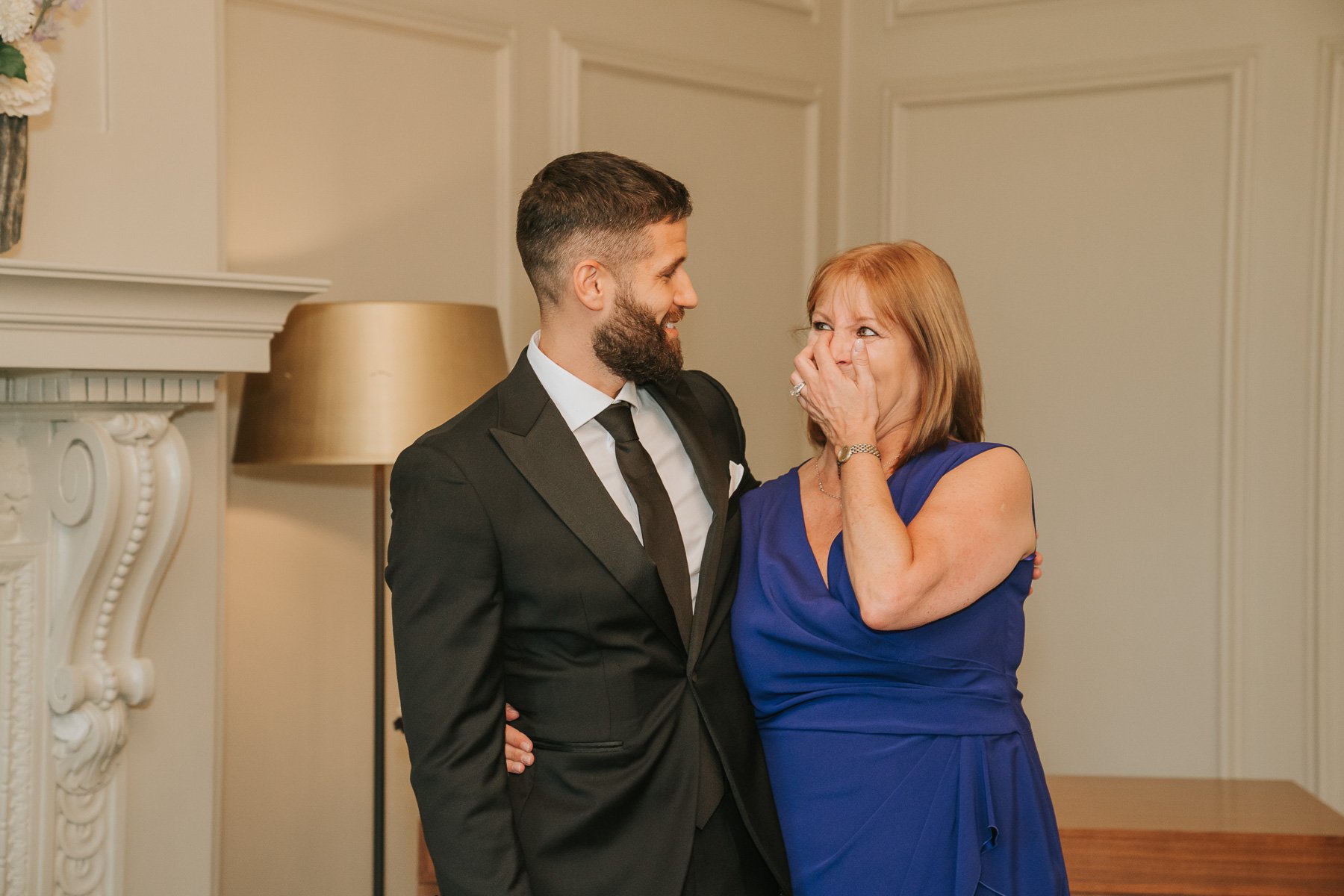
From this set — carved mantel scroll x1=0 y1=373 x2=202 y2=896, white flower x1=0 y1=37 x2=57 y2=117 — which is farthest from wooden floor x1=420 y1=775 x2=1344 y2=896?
white flower x1=0 y1=37 x2=57 y2=117

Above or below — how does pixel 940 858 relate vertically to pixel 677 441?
below

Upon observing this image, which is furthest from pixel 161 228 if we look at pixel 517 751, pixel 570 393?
pixel 517 751

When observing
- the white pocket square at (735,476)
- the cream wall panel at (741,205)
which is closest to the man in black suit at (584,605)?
the white pocket square at (735,476)

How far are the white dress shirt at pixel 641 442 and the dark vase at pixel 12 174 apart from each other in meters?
0.84

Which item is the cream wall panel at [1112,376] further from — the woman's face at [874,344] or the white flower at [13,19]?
the white flower at [13,19]

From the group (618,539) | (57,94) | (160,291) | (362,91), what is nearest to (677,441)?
(618,539)

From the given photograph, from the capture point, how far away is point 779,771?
1.82 m

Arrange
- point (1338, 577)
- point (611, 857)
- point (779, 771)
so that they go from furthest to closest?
point (1338, 577) < point (779, 771) < point (611, 857)

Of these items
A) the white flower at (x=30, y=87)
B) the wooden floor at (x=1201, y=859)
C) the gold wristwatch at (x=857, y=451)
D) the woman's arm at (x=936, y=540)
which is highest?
the white flower at (x=30, y=87)

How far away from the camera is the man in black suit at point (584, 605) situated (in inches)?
63.1

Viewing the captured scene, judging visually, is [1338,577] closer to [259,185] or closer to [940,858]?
[940,858]

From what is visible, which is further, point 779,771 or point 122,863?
point 122,863

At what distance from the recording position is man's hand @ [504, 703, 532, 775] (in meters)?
1.68

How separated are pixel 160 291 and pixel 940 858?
4.74 feet
